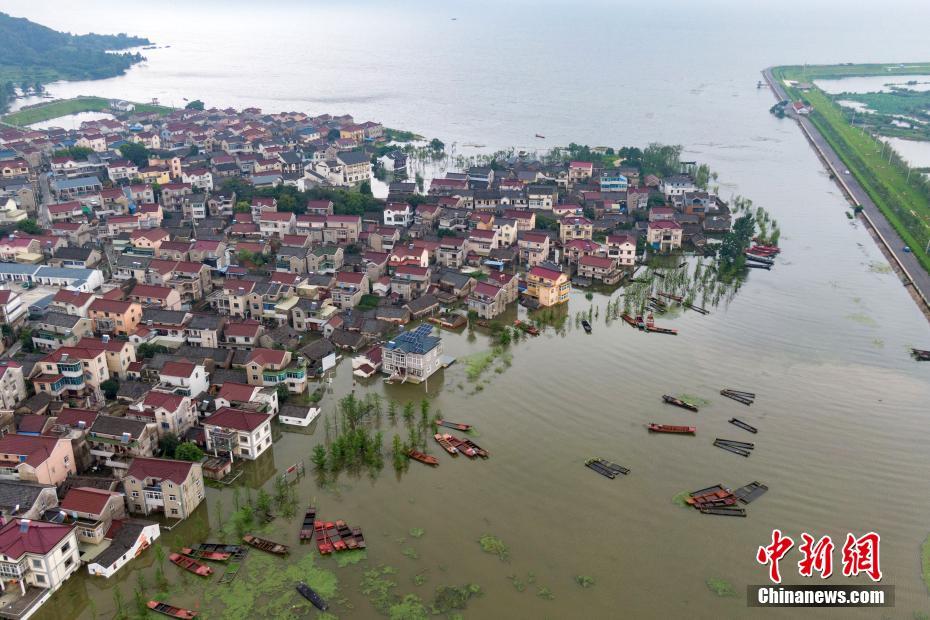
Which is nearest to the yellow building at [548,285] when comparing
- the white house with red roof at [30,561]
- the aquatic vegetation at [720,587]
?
the aquatic vegetation at [720,587]

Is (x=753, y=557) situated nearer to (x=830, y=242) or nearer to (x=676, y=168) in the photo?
(x=830, y=242)

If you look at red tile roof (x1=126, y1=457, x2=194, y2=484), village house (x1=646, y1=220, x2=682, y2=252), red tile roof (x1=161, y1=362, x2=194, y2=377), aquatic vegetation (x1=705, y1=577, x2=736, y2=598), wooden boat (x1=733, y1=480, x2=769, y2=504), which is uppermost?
village house (x1=646, y1=220, x2=682, y2=252)

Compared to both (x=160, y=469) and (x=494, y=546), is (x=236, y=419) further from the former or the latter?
(x=494, y=546)

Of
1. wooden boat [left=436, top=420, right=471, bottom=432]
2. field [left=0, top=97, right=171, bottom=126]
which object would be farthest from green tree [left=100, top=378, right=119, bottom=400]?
field [left=0, top=97, right=171, bottom=126]

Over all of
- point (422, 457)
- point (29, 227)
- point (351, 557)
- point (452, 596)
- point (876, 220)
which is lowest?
point (452, 596)

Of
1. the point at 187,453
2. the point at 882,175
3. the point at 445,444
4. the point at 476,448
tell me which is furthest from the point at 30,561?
the point at 882,175

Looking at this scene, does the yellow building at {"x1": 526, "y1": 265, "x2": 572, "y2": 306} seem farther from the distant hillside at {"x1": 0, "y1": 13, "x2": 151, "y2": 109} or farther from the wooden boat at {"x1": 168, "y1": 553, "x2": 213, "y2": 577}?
the distant hillside at {"x1": 0, "y1": 13, "x2": 151, "y2": 109}

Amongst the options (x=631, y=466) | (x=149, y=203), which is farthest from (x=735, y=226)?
(x=149, y=203)
